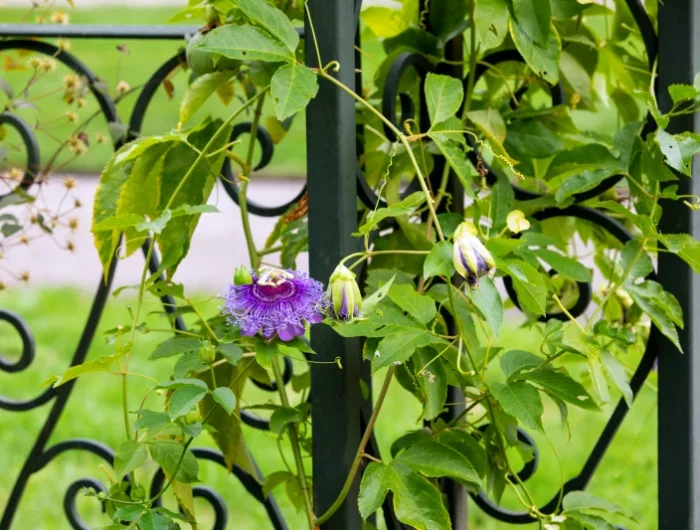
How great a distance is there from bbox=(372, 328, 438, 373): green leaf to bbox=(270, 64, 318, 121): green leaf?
199 millimetres

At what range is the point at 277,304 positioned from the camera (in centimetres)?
82

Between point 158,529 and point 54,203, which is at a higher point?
point 158,529

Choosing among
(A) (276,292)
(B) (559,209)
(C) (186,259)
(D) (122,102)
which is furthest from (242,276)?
(D) (122,102)

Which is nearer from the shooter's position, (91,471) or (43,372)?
(91,471)

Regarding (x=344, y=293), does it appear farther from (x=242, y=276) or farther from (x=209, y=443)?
(x=209, y=443)

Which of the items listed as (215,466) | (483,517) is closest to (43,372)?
(215,466)

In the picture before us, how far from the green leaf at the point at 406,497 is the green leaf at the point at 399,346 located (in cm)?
9

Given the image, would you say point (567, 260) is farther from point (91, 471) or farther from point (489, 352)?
point (91, 471)

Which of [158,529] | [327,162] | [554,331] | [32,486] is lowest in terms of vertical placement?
[32,486]

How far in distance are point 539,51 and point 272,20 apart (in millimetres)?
270

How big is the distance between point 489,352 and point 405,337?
129 mm

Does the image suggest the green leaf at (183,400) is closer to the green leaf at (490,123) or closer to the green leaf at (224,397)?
the green leaf at (224,397)

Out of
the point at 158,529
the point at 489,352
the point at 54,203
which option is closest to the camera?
the point at 158,529

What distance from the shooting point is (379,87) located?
1054 mm
